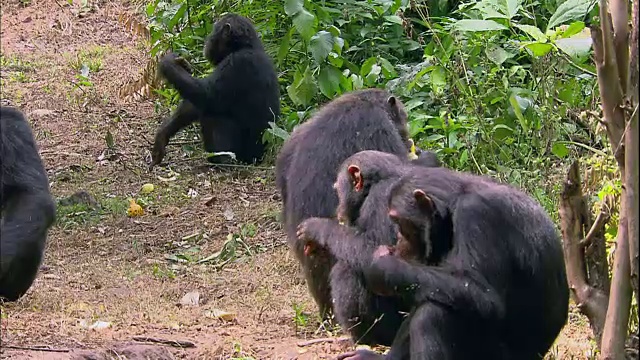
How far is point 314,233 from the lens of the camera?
199 inches

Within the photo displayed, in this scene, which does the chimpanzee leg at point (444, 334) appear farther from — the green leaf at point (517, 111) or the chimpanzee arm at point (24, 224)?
the green leaf at point (517, 111)

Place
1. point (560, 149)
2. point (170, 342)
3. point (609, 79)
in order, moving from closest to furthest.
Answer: point (609, 79) → point (170, 342) → point (560, 149)

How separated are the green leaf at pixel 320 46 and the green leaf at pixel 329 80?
14cm

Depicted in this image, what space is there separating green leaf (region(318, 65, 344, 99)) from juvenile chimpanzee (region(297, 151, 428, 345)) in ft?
12.7

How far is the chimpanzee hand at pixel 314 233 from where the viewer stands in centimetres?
502

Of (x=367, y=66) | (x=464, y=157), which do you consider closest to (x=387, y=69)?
(x=367, y=66)

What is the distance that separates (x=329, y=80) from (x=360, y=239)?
14.4 feet

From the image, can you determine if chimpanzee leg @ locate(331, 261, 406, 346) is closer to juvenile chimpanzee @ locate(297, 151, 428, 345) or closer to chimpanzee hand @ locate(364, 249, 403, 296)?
juvenile chimpanzee @ locate(297, 151, 428, 345)

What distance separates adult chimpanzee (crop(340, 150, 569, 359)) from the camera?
4.17m

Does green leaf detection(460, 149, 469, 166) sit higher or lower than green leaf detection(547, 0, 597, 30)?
lower

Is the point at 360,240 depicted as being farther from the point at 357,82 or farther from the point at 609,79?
the point at 357,82

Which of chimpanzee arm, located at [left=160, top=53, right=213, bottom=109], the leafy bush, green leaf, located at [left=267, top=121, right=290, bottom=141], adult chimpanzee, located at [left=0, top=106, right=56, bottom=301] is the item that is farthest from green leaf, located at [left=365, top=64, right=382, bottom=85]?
adult chimpanzee, located at [left=0, top=106, right=56, bottom=301]

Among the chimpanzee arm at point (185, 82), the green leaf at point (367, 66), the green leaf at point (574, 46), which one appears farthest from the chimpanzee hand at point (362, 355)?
the chimpanzee arm at point (185, 82)

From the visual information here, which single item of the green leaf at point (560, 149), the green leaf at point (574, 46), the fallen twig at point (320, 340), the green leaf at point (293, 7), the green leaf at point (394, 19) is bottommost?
the fallen twig at point (320, 340)
